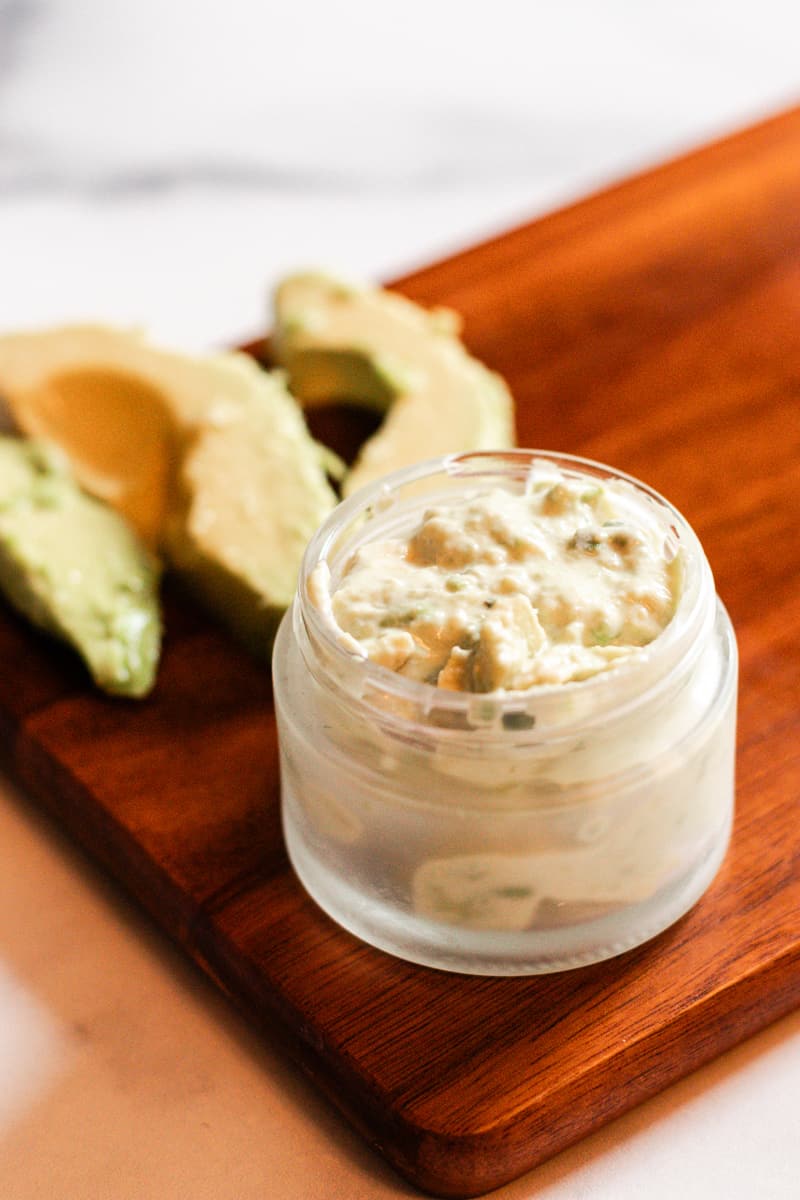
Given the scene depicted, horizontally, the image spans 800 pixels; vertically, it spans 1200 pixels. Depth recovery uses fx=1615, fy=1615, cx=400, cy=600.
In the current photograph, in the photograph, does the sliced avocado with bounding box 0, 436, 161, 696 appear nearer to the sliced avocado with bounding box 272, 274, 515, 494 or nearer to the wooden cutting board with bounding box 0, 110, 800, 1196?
the wooden cutting board with bounding box 0, 110, 800, 1196

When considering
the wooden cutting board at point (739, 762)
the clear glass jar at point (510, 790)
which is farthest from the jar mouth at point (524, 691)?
the wooden cutting board at point (739, 762)

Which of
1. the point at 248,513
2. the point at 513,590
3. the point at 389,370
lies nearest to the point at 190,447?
the point at 248,513

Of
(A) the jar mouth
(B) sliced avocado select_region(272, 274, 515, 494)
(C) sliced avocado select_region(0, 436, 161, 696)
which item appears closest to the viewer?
(A) the jar mouth

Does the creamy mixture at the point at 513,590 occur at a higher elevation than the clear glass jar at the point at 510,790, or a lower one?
higher

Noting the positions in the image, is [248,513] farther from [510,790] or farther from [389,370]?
[510,790]

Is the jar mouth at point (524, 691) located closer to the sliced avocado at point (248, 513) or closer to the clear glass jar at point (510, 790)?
the clear glass jar at point (510, 790)

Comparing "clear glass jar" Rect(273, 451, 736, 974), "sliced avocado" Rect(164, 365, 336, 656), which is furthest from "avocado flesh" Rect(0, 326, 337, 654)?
"clear glass jar" Rect(273, 451, 736, 974)

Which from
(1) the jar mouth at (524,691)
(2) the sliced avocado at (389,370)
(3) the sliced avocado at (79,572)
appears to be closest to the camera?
(1) the jar mouth at (524,691)
